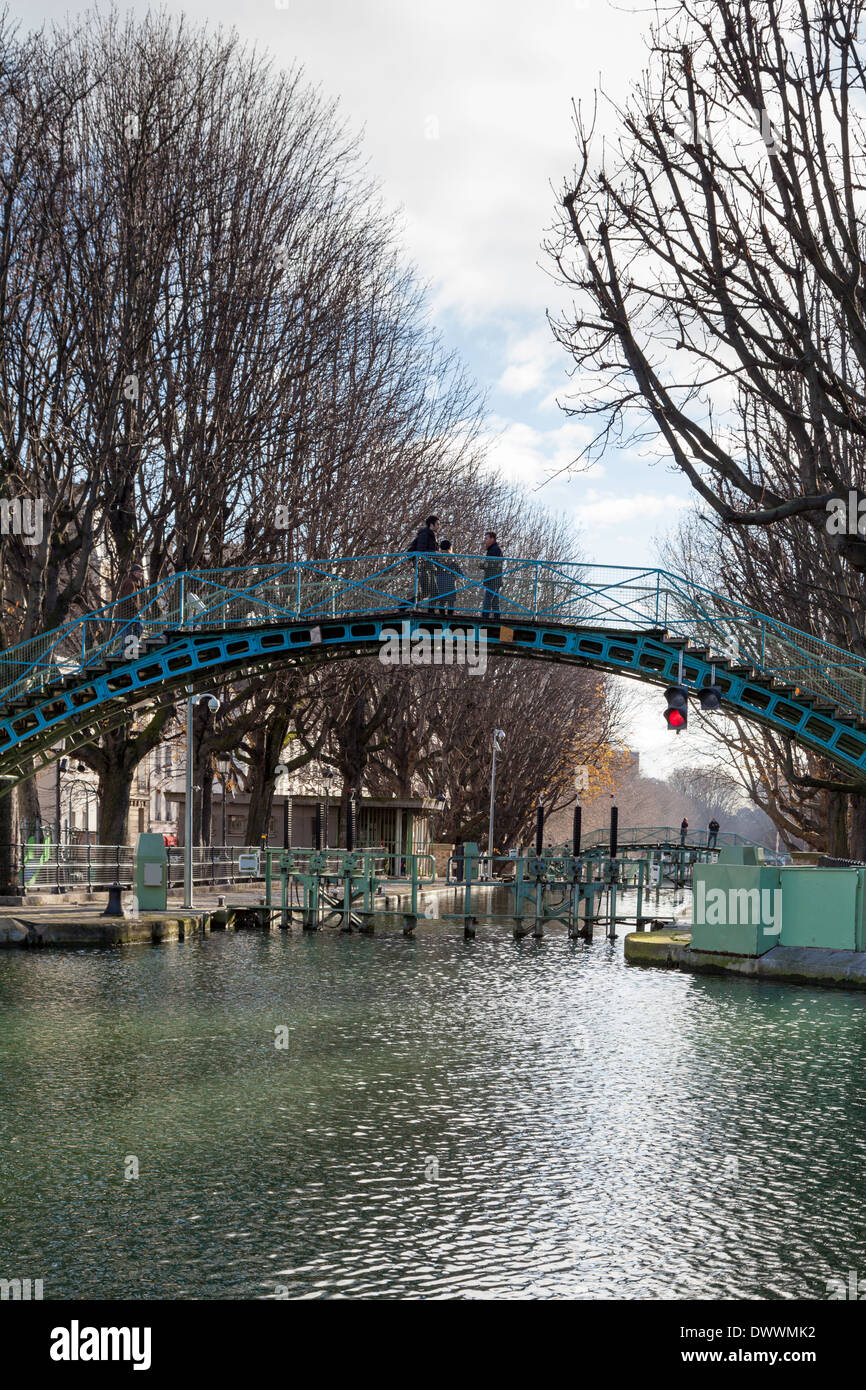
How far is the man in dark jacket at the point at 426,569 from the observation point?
89.4 feet

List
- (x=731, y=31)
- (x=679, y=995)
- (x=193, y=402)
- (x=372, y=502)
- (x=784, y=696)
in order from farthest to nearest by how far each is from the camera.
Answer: (x=372, y=502) → (x=193, y=402) → (x=784, y=696) → (x=679, y=995) → (x=731, y=31)

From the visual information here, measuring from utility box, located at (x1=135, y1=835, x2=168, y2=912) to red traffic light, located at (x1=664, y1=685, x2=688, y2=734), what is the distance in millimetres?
10170

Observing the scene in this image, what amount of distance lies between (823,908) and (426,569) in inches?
415

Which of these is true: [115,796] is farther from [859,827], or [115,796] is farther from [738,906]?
[859,827]

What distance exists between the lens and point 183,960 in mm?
21688

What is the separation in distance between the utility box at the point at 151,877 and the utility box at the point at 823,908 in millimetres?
11770

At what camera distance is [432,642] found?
28.0 meters

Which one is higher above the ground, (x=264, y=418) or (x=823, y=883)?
(x=264, y=418)

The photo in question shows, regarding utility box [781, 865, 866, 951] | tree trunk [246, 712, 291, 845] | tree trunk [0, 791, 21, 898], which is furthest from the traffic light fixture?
tree trunk [246, 712, 291, 845]

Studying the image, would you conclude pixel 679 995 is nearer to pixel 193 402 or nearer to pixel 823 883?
pixel 823 883

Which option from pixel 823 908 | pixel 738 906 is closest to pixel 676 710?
pixel 738 906

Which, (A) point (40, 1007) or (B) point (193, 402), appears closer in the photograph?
(A) point (40, 1007)
